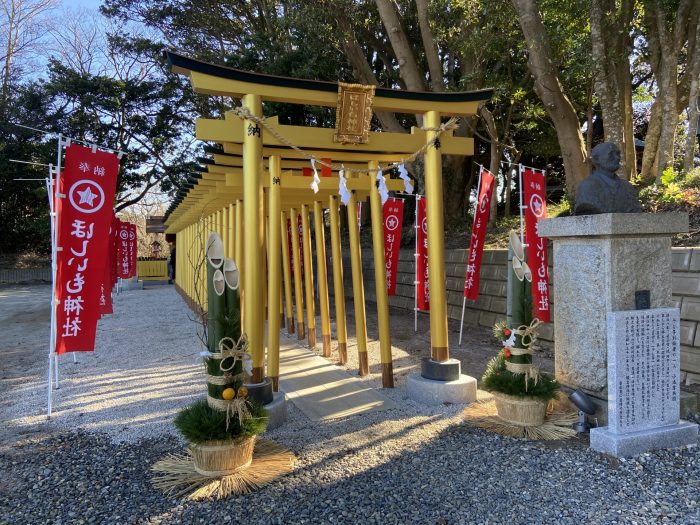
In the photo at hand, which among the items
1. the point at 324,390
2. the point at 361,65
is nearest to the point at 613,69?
the point at 361,65

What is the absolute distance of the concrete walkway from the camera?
4.68 meters

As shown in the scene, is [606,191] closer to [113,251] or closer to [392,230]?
[392,230]

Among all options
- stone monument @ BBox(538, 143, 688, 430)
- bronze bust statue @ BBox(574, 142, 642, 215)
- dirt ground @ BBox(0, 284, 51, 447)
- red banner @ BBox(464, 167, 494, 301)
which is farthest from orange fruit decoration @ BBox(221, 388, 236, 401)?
red banner @ BBox(464, 167, 494, 301)

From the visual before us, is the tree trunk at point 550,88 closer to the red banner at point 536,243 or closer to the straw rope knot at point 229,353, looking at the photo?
the red banner at point 536,243

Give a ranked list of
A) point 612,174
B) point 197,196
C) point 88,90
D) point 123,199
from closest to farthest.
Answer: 1. point 612,174
2. point 197,196
3. point 88,90
4. point 123,199

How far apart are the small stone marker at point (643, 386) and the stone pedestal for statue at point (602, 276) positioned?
20 cm

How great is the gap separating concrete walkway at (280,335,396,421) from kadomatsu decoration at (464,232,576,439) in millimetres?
1178

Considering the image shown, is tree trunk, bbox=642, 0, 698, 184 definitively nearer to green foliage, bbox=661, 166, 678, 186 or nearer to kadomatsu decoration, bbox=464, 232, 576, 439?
green foliage, bbox=661, 166, 678, 186

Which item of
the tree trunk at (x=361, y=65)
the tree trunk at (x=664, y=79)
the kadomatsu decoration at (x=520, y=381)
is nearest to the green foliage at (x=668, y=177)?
the tree trunk at (x=664, y=79)

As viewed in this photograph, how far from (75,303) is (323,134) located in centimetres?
306

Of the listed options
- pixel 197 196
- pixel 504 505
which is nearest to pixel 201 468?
pixel 504 505

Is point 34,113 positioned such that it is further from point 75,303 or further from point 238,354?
point 238,354

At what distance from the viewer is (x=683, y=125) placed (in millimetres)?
13484

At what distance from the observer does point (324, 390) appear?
5395 mm
